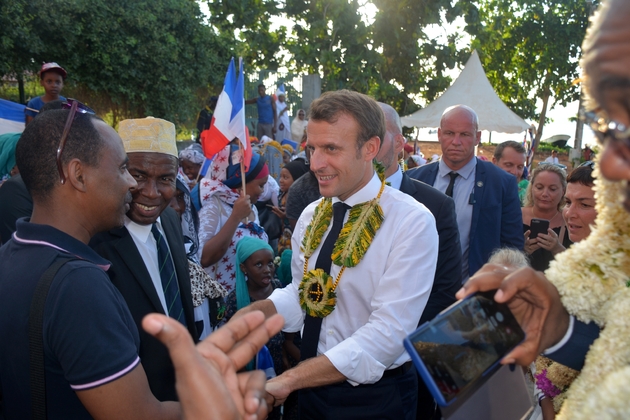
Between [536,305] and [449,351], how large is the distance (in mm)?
393

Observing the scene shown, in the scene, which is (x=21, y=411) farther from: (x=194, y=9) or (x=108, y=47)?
(x=194, y=9)

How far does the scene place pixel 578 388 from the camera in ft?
4.56

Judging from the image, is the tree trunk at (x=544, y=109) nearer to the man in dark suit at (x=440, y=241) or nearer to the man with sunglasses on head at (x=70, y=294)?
the man in dark suit at (x=440, y=241)

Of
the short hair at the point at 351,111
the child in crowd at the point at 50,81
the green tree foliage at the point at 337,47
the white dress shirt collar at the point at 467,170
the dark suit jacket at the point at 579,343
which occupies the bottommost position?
the dark suit jacket at the point at 579,343

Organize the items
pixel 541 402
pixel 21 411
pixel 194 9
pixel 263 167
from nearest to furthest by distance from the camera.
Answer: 1. pixel 21 411
2. pixel 541 402
3. pixel 263 167
4. pixel 194 9

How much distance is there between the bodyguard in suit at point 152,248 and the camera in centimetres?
258

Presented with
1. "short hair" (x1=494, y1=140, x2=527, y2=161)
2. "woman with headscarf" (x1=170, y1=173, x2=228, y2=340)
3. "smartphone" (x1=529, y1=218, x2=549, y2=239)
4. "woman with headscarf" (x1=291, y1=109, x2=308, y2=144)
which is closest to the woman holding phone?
"smartphone" (x1=529, y1=218, x2=549, y2=239)

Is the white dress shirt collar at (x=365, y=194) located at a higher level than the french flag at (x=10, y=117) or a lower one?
lower

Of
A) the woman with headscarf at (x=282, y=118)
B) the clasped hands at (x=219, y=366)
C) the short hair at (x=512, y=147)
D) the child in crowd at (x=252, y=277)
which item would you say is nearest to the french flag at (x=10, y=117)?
the child in crowd at (x=252, y=277)

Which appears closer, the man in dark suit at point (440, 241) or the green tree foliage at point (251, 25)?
the man in dark suit at point (440, 241)

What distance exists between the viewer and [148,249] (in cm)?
291

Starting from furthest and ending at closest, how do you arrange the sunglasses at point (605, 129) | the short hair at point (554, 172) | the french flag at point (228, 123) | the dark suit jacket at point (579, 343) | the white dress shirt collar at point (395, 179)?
the french flag at point (228, 123) < the short hair at point (554, 172) < the white dress shirt collar at point (395, 179) < the dark suit jacket at point (579, 343) < the sunglasses at point (605, 129)

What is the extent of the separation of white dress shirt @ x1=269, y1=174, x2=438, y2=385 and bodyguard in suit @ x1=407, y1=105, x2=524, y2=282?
2.05 m

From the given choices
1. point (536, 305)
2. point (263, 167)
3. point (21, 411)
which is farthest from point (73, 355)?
point (263, 167)
